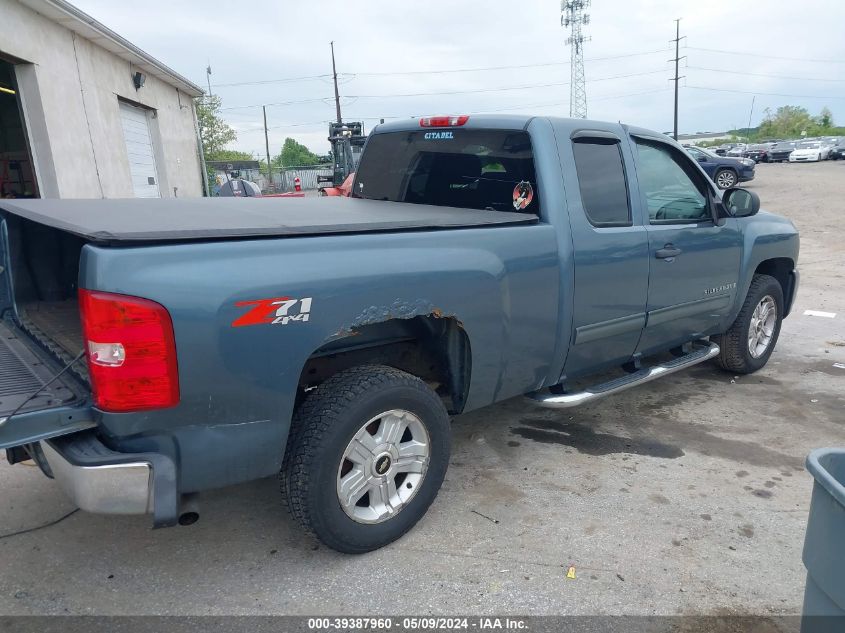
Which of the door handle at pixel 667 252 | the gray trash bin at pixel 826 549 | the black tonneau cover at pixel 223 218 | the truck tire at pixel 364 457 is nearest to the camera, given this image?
the gray trash bin at pixel 826 549

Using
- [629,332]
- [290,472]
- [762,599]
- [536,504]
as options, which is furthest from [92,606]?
[629,332]

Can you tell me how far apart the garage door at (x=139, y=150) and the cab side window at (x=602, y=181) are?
12849 mm

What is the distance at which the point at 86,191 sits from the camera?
38.4 feet

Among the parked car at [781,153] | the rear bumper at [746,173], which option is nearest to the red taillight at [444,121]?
the rear bumper at [746,173]

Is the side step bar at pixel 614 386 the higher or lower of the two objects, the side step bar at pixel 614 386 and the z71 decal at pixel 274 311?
the lower

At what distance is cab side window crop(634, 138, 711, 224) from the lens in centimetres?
406

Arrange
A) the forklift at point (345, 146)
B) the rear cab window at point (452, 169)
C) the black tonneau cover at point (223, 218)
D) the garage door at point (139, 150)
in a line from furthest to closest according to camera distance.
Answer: the forklift at point (345, 146) → the garage door at point (139, 150) → the rear cab window at point (452, 169) → the black tonneau cover at point (223, 218)

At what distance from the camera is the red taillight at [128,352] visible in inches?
80.0

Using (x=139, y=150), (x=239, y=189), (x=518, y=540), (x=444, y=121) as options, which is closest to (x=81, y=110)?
(x=139, y=150)

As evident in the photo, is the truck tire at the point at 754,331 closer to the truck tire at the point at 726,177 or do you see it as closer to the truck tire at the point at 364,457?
the truck tire at the point at 364,457

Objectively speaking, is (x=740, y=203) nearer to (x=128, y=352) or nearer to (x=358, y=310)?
(x=358, y=310)

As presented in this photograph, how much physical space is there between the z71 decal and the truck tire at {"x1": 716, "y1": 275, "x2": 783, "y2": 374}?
3.95m

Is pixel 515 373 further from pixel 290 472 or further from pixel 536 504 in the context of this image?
pixel 290 472

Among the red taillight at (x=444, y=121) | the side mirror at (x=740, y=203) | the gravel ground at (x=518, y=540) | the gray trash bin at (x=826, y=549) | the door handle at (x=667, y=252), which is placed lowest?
the gravel ground at (x=518, y=540)
